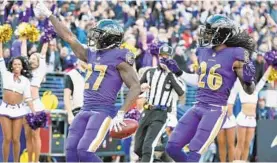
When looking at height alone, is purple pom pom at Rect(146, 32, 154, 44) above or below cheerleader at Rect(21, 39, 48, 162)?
above

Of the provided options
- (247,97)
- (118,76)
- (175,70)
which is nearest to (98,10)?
(247,97)

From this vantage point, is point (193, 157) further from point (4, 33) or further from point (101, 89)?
point (4, 33)

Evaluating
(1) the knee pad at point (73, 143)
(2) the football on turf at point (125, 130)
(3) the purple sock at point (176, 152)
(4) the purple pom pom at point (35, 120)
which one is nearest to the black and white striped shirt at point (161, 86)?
(4) the purple pom pom at point (35, 120)

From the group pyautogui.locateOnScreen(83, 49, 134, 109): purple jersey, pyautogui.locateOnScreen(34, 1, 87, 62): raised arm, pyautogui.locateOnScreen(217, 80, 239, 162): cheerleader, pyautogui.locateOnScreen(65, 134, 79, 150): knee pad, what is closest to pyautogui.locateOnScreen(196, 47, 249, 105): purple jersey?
pyautogui.locateOnScreen(83, 49, 134, 109): purple jersey

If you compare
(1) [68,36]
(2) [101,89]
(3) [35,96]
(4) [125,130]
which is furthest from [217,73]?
(3) [35,96]

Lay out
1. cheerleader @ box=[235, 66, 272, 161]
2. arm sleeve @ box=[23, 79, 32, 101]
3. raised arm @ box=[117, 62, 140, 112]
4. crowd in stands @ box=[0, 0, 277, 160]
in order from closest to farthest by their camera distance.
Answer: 1. raised arm @ box=[117, 62, 140, 112]
2. arm sleeve @ box=[23, 79, 32, 101]
3. cheerleader @ box=[235, 66, 272, 161]
4. crowd in stands @ box=[0, 0, 277, 160]

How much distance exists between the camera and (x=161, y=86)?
11.8 metres

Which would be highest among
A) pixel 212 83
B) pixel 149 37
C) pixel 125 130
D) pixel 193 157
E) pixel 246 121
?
pixel 149 37

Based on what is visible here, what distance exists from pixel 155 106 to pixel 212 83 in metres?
2.67

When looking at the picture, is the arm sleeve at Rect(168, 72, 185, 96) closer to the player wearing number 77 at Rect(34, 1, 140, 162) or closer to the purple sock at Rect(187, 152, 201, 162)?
the purple sock at Rect(187, 152, 201, 162)

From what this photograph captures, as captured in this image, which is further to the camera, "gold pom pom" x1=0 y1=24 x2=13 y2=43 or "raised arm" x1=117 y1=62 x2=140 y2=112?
"gold pom pom" x1=0 y1=24 x2=13 y2=43

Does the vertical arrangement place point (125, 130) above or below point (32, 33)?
below

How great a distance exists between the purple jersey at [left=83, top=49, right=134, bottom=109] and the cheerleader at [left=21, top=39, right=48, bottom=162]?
3.70 m

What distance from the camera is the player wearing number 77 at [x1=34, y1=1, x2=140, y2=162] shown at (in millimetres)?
8344
